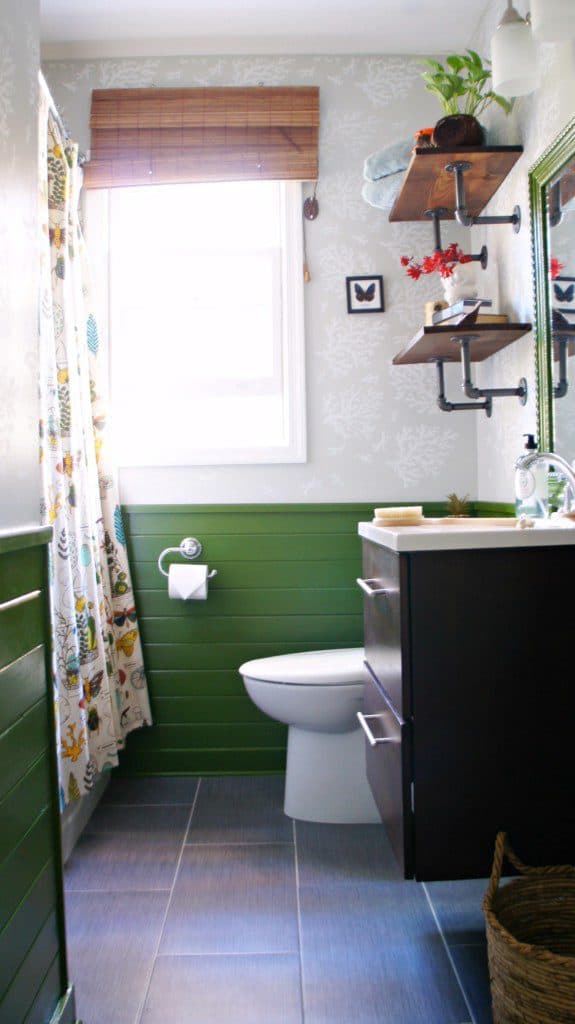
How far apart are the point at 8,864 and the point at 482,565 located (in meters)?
0.91

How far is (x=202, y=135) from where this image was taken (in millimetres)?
2691

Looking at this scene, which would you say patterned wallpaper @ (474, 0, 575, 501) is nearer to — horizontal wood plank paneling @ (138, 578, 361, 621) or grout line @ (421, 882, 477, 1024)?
horizontal wood plank paneling @ (138, 578, 361, 621)

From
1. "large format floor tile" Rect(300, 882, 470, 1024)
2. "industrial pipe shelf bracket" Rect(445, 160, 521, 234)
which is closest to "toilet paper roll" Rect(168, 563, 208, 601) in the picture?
"large format floor tile" Rect(300, 882, 470, 1024)

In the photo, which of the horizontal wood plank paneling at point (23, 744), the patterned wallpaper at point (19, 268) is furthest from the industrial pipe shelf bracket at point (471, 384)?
the horizontal wood plank paneling at point (23, 744)

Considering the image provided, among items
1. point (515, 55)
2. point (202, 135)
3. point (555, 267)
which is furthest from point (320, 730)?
point (202, 135)

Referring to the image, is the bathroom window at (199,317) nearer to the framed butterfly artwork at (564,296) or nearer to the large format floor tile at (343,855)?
the framed butterfly artwork at (564,296)

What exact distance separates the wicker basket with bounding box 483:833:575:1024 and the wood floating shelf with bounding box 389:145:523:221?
1697mm

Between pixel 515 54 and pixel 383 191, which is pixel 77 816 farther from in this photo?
pixel 515 54

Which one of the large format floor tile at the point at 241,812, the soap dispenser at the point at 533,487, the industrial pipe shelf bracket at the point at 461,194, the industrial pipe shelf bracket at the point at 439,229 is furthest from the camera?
the industrial pipe shelf bracket at the point at 439,229

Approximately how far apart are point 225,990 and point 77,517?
125 centimetres

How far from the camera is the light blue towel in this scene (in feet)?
7.63

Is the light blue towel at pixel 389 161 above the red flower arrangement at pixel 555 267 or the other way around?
above

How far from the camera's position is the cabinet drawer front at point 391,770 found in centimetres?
143

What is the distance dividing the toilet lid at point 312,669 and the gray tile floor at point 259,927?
1.54 ft
